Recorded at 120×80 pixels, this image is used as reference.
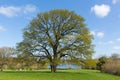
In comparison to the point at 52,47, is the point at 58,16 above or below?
above

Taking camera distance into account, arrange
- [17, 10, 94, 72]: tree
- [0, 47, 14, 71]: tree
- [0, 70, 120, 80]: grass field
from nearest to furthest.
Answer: [0, 70, 120, 80]: grass field
[17, 10, 94, 72]: tree
[0, 47, 14, 71]: tree

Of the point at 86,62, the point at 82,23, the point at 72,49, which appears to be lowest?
the point at 86,62

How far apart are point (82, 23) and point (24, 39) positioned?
10.6 metres

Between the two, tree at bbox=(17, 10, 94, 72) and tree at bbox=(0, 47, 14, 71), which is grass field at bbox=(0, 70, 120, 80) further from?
tree at bbox=(0, 47, 14, 71)

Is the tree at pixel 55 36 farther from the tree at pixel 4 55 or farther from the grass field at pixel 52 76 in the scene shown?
the tree at pixel 4 55

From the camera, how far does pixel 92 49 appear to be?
122 feet

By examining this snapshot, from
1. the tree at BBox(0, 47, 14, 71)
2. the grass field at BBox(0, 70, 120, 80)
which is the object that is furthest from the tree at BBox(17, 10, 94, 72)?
the tree at BBox(0, 47, 14, 71)

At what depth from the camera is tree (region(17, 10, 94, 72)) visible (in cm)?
3703

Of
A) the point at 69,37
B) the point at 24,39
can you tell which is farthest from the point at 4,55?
the point at 69,37

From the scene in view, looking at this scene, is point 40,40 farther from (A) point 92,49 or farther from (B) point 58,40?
(A) point 92,49

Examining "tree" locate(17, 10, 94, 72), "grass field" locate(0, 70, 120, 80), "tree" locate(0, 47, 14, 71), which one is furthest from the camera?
"tree" locate(0, 47, 14, 71)

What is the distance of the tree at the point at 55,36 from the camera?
37034 millimetres

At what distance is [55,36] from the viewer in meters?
38.1

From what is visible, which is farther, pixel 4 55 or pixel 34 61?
pixel 4 55
